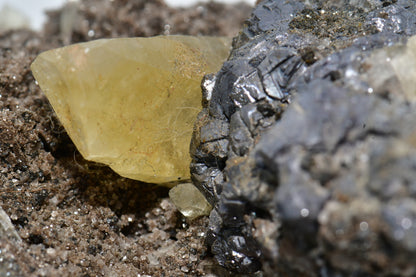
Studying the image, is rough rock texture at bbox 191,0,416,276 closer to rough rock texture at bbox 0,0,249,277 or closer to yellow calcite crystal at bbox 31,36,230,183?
yellow calcite crystal at bbox 31,36,230,183

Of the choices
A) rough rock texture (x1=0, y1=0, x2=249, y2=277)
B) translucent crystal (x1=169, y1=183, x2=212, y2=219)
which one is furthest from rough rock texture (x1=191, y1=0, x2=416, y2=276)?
rough rock texture (x1=0, y1=0, x2=249, y2=277)

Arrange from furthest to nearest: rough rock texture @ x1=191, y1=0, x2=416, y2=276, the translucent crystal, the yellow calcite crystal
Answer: the translucent crystal
the yellow calcite crystal
rough rock texture @ x1=191, y1=0, x2=416, y2=276

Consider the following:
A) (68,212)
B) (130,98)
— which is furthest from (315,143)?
(68,212)

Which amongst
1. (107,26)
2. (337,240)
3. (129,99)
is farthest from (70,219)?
(107,26)

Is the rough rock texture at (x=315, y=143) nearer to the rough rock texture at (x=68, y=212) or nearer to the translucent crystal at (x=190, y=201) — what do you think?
the translucent crystal at (x=190, y=201)

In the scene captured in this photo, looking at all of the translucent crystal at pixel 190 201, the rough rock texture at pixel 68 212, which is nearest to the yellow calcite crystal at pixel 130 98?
the translucent crystal at pixel 190 201

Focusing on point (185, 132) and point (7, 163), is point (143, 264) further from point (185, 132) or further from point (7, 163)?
point (7, 163)
